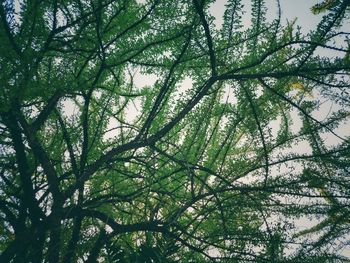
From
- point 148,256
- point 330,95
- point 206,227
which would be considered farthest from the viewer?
point 206,227

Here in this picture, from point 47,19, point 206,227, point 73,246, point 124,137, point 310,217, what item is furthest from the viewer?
point 124,137

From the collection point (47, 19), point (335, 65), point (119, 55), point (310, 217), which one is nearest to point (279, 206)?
point (310, 217)

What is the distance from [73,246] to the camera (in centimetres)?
232

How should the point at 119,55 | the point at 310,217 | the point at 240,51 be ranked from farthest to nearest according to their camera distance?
the point at 240,51 → the point at 310,217 → the point at 119,55

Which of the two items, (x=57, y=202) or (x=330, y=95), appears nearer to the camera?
(x=330, y=95)

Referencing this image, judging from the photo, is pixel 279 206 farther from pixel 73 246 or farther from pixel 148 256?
pixel 73 246

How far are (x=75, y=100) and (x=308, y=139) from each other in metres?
1.87

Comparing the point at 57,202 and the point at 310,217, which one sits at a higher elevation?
the point at 57,202

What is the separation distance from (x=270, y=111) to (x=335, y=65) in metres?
1.14

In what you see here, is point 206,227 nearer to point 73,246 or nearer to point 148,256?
point 73,246

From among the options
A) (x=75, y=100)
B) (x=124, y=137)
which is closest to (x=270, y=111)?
(x=124, y=137)

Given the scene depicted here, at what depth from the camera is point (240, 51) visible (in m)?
2.14

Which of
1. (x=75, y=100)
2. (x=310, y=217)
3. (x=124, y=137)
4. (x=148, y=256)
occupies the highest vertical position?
(x=75, y=100)

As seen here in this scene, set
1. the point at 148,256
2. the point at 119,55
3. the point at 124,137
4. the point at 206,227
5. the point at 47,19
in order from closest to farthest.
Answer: the point at 148,256 → the point at 47,19 → the point at 119,55 → the point at 206,227 → the point at 124,137
